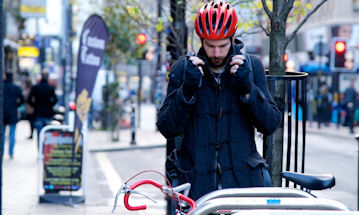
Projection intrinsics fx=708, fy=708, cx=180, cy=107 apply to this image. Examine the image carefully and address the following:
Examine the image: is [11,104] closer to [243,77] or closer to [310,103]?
[243,77]

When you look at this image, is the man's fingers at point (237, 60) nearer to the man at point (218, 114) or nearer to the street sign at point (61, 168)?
the man at point (218, 114)

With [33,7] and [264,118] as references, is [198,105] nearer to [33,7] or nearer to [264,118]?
[264,118]

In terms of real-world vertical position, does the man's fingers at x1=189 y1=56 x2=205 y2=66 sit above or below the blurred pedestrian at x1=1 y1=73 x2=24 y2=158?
above

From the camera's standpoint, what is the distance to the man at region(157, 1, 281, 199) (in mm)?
3570

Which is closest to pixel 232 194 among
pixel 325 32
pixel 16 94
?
pixel 16 94

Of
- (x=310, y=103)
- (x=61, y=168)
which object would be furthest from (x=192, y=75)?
(x=310, y=103)

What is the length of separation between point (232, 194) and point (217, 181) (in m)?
0.67

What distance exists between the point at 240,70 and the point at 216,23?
269 mm

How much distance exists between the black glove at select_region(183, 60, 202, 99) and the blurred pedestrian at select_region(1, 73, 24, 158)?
1201 cm

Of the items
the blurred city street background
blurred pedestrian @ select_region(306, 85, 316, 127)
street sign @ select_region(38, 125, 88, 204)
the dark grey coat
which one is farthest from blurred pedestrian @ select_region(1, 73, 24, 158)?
A: blurred pedestrian @ select_region(306, 85, 316, 127)

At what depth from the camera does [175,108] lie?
3.60 m

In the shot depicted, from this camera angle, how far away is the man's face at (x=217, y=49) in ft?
11.8

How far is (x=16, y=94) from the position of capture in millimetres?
15938

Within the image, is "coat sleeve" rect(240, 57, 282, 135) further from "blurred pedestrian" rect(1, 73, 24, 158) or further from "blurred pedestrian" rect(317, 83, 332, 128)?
"blurred pedestrian" rect(317, 83, 332, 128)
